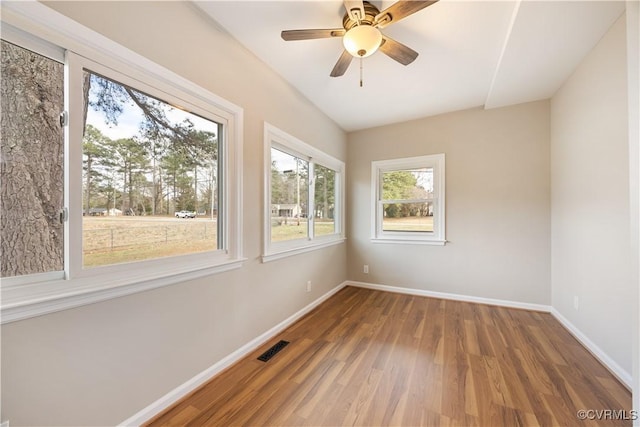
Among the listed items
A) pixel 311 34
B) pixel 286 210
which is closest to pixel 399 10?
pixel 311 34

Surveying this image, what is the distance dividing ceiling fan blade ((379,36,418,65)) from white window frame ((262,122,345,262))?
3.92ft

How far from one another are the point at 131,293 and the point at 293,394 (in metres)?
1.20

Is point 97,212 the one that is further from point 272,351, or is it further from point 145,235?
point 272,351

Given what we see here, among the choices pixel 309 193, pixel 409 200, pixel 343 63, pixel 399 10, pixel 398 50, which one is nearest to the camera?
pixel 399 10

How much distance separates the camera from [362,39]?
5.28 feet

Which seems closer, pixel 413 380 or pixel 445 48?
pixel 413 380

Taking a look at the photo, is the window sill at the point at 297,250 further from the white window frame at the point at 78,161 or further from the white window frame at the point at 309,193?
the white window frame at the point at 78,161

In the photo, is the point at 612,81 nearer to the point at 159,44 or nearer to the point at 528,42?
the point at 528,42

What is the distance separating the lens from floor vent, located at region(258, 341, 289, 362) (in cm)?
207

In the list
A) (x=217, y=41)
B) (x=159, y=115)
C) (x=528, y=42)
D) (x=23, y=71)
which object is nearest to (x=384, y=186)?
(x=528, y=42)

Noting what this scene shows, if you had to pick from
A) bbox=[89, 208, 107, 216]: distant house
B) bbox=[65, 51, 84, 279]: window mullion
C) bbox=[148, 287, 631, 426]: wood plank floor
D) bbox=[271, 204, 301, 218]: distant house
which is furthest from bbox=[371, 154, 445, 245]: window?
bbox=[65, 51, 84, 279]: window mullion

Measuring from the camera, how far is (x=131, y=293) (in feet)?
4.51

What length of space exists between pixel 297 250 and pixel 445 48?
237 centimetres

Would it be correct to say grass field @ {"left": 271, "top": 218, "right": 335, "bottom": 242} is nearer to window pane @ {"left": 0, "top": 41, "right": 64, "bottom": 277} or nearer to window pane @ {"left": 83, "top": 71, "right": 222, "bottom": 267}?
window pane @ {"left": 83, "top": 71, "right": 222, "bottom": 267}
